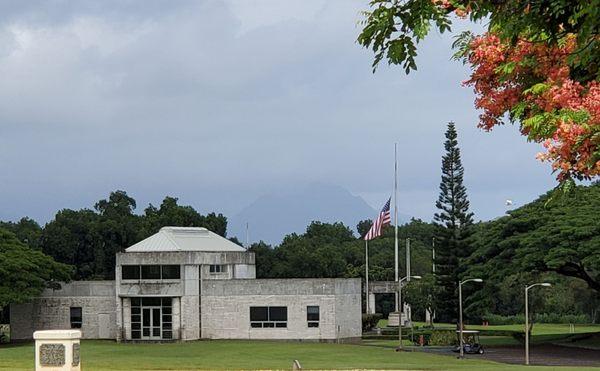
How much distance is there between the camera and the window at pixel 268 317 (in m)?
68.8

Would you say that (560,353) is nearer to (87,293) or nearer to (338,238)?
(87,293)

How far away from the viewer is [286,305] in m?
68.8

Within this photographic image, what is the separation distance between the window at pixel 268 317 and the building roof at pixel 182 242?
6.20 m

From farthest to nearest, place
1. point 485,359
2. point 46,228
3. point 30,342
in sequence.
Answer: point 46,228, point 30,342, point 485,359

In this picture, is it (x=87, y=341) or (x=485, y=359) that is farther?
(x=87, y=341)

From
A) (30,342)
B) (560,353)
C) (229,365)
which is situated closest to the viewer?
(229,365)

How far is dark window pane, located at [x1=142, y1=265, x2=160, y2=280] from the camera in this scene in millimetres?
68625

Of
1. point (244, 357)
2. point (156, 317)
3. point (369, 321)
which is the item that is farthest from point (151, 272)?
point (369, 321)

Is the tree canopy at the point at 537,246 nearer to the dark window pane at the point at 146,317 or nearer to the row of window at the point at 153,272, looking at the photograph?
the row of window at the point at 153,272

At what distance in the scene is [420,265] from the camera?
11494 centimetres

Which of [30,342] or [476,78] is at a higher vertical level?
[476,78]

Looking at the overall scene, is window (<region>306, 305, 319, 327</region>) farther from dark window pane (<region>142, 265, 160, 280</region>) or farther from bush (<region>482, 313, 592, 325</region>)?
bush (<region>482, 313, 592, 325</region>)

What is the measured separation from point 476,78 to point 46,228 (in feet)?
335

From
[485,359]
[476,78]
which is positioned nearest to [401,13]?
[476,78]
